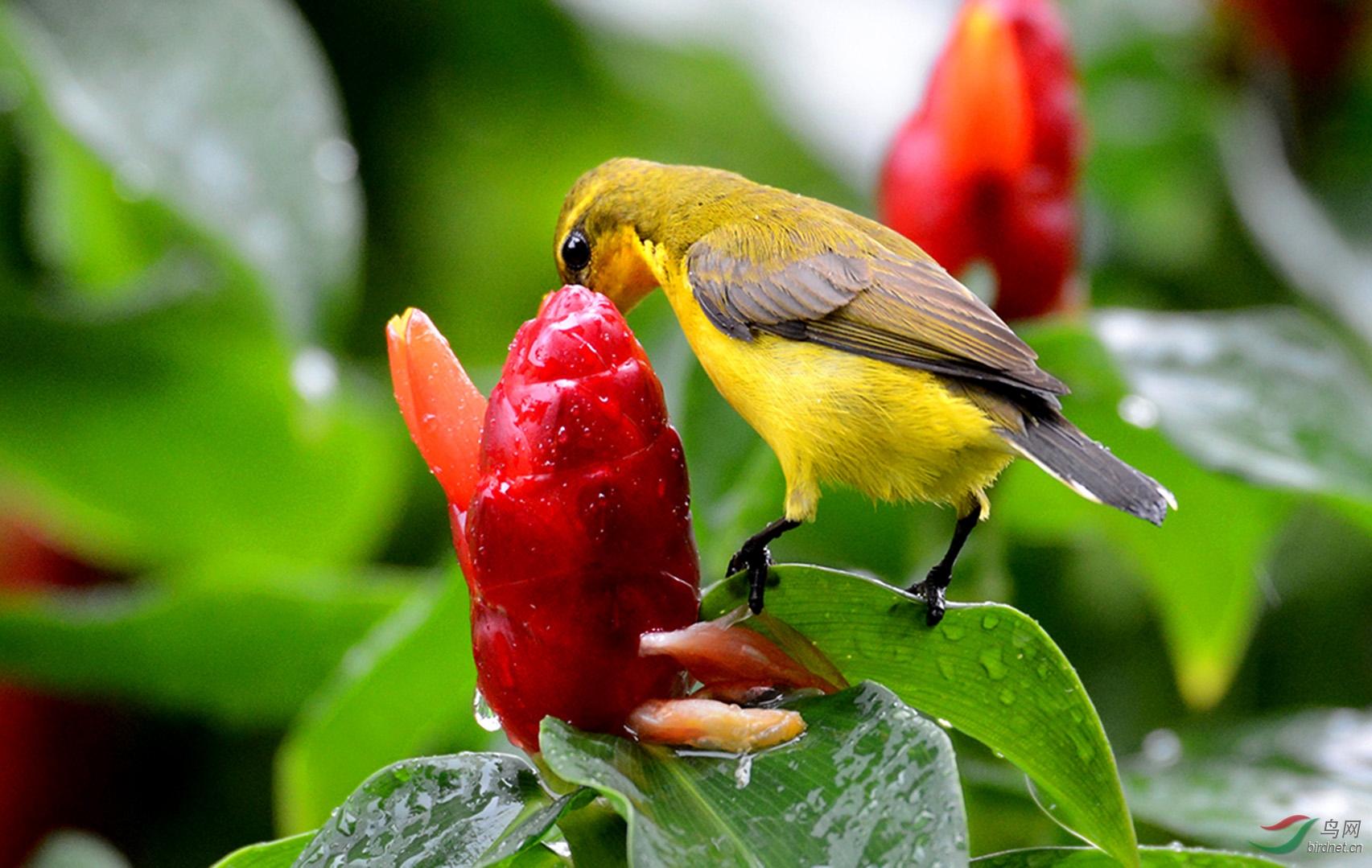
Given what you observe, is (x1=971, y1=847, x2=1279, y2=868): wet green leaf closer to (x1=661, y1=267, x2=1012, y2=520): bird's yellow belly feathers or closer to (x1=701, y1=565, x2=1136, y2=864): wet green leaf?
(x1=701, y1=565, x2=1136, y2=864): wet green leaf

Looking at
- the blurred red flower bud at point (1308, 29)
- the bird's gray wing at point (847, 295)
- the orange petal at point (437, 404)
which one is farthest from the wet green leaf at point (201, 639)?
the blurred red flower bud at point (1308, 29)

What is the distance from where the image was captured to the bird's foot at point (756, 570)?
1037mm

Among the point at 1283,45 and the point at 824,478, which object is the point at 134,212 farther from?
the point at 1283,45

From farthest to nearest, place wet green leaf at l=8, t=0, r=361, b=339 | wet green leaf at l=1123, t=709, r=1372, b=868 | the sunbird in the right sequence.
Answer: wet green leaf at l=8, t=0, r=361, b=339 → wet green leaf at l=1123, t=709, r=1372, b=868 → the sunbird

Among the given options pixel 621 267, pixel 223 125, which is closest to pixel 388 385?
pixel 223 125

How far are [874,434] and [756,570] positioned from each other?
32 cm

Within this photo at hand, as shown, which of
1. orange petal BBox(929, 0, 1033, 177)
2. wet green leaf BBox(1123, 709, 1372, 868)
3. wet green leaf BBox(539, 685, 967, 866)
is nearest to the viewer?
wet green leaf BBox(539, 685, 967, 866)

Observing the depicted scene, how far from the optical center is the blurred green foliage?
1.66 metres

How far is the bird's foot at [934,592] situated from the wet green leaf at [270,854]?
47 cm

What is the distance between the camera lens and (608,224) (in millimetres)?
1639

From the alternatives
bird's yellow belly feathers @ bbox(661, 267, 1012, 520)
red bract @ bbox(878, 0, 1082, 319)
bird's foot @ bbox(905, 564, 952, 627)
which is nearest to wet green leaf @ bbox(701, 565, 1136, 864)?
bird's foot @ bbox(905, 564, 952, 627)

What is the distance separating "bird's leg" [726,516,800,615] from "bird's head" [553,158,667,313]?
1.58 feet

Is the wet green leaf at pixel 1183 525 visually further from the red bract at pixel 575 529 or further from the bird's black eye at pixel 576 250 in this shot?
the red bract at pixel 575 529

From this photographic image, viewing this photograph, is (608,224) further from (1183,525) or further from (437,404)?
(1183,525)
